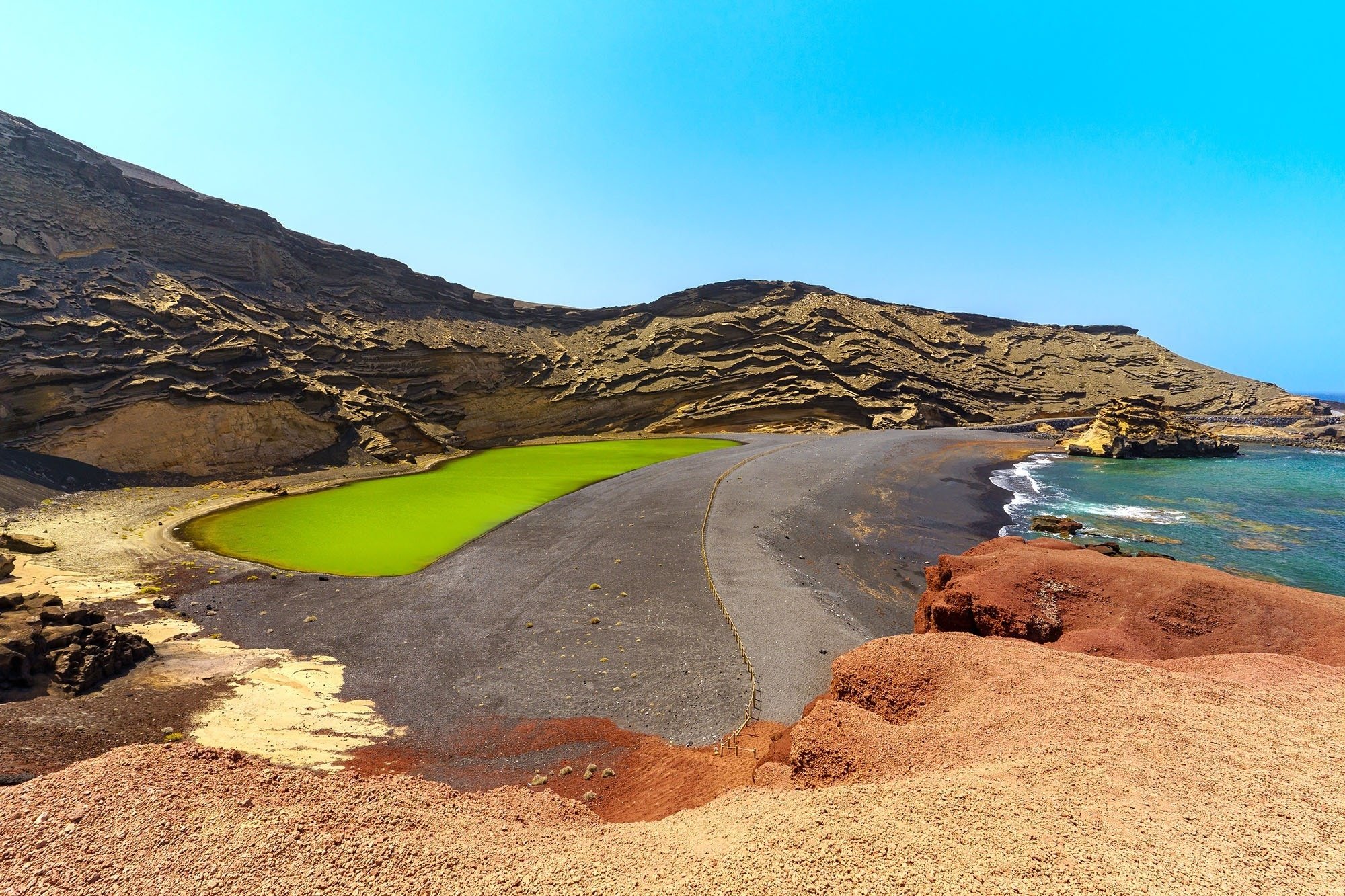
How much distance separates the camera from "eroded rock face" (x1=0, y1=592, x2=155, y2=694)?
342 inches

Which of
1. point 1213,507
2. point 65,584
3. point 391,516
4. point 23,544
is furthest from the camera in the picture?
point 1213,507

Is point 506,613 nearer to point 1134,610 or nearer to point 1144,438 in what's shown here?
point 1134,610

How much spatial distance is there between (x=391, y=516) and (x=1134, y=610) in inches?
934

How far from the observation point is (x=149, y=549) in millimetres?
17281

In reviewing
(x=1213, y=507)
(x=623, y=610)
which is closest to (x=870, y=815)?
(x=623, y=610)

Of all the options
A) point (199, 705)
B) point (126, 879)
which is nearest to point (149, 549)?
point (199, 705)

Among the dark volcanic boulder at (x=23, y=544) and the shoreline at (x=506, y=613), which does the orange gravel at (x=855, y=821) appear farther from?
the dark volcanic boulder at (x=23, y=544)

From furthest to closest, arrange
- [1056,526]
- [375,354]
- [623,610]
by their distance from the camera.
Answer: [375,354]
[1056,526]
[623,610]

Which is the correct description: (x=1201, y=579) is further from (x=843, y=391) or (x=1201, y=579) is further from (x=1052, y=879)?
(x=843, y=391)

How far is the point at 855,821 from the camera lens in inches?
155

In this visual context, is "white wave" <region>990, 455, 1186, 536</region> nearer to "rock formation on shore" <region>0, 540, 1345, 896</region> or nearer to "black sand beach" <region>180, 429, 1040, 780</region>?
"black sand beach" <region>180, 429, 1040, 780</region>

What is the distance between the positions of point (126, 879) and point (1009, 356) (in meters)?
76.2

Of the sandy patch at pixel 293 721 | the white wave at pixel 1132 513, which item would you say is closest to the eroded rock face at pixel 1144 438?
the white wave at pixel 1132 513

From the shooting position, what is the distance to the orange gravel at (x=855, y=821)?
3.33 metres
